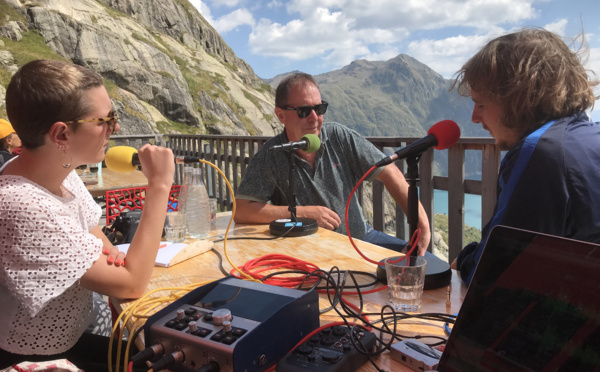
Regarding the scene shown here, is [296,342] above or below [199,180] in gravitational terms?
below

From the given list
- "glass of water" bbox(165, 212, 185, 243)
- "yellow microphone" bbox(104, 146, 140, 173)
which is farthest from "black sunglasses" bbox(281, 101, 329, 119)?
"yellow microphone" bbox(104, 146, 140, 173)

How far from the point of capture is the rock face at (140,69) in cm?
2938

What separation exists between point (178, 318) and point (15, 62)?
99.4 feet

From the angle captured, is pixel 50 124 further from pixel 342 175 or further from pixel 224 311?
pixel 342 175

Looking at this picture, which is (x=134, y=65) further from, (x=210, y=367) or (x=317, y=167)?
(x=210, y=367)

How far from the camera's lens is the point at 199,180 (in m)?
2.12

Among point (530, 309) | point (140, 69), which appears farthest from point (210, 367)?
point (140, 69)

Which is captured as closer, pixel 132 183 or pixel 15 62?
pixel 132 183

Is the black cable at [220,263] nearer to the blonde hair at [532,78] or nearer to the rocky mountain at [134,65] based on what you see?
the blonde hair at [532,78]

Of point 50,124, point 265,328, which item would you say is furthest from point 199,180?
point 265,328

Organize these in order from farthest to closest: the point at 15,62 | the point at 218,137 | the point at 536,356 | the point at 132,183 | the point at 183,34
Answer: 1. the point at 183,34
2. the point at 15,62
3. the point at 218,137
4. the point at 132,183
5. the point at 536,356

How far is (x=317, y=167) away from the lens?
2.72 metres

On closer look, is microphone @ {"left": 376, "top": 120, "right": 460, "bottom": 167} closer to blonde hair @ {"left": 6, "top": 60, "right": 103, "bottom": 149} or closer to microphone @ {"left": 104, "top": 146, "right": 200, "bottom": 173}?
microphone @ {"left": 104, "top": 146, "right": 200, "bottom": 173}

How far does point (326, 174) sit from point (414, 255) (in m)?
1.32
